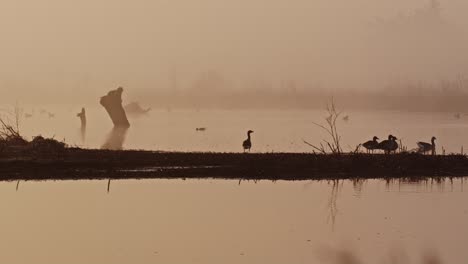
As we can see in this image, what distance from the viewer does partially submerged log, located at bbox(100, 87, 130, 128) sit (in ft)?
276

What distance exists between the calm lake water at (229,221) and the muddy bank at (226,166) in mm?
1824

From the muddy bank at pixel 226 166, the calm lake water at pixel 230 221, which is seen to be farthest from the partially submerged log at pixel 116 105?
the calm lake water at pixel 230 221

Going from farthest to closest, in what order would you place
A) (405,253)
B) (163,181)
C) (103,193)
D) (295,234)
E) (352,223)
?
(163,181), (103,193), (352,223), (295,234), (405,253)

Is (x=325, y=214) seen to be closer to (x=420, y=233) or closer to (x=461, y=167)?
(x=420, y=233)

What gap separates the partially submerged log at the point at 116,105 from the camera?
8426cm

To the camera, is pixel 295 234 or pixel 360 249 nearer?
pixel 360 249

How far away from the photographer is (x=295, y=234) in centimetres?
1936

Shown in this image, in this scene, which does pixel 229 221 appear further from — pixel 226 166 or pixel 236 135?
pixel 236 135

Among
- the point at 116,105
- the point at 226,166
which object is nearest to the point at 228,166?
the point at 226,166

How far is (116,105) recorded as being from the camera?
287ft

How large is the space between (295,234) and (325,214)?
156 inches

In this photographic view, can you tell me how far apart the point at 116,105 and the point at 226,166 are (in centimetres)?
5623

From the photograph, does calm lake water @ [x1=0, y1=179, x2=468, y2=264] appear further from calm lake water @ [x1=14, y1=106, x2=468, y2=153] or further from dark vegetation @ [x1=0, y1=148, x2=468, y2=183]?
calm lake water @ [x1=14, y1=106, x2=468, y2=153]

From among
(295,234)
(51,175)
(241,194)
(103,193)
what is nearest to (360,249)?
(295,234)
